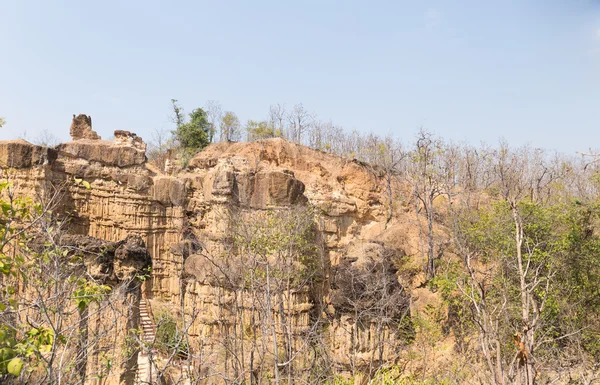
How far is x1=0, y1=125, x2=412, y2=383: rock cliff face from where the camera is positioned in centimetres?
1784

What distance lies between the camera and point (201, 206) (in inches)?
912

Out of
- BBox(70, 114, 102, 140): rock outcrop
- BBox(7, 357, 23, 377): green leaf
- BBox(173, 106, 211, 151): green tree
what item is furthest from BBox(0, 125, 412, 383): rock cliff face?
BBox(7, 357, 23, 377): green leaf

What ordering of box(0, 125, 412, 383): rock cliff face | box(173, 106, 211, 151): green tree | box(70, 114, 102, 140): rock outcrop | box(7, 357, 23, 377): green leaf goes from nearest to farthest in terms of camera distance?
box(7, 357, 23, 377): green leaf, box(0, 125, 412, 383): rock cliff face, box(70, 114, 102, 140): rock outcrop, box(173, 106, 211, 151): green tree

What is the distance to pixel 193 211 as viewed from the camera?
23.1 m

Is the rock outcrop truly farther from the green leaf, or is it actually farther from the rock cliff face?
the green leaf

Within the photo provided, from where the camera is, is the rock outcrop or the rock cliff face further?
the rock outcrop

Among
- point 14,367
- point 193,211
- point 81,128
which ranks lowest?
point 14,367

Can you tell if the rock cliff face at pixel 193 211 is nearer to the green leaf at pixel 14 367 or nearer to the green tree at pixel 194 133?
the green tree at pixel 194 133

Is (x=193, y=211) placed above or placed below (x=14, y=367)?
above

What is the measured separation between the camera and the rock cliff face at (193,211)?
1784 cm

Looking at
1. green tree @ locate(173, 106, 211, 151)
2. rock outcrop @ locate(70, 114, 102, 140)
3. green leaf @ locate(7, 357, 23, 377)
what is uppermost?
green tree @ locate(173, 106, 211, 151)

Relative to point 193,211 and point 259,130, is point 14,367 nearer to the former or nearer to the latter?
point 193,211

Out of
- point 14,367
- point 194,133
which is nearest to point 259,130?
point 194,133

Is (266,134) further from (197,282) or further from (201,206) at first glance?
(197,282)
